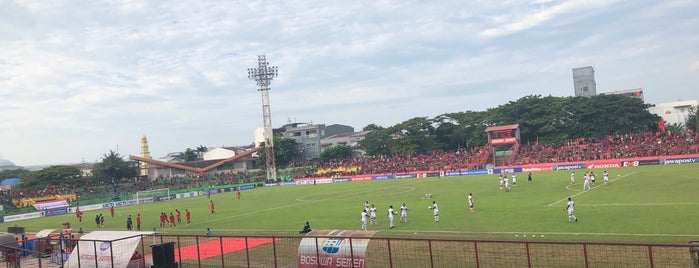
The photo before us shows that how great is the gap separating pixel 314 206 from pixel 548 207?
71.2 ft

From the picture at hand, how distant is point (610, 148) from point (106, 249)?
233ft

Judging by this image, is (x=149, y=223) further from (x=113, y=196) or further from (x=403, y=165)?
(x=403, y=165)

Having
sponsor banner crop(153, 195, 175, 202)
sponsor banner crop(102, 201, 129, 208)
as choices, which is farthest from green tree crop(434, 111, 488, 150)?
sponsor banner crop(102, 201, 129, 208)

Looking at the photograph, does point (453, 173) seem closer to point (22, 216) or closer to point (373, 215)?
point (373, 215)

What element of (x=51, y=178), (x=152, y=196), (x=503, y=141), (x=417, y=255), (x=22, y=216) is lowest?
(x=417, y=255)

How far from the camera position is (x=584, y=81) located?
13538 cm

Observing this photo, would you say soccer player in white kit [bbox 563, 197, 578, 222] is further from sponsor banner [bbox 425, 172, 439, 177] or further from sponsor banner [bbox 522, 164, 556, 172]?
sponsor banner [bbox 425, 172, 439, 177]

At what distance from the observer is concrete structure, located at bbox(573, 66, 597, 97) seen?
135m

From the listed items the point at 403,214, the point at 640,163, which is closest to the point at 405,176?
the point at 640,163

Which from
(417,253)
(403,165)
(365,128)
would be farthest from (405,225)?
(365,128)

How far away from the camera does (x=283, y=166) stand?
122250 mm

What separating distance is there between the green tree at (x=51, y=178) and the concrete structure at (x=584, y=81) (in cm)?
12333

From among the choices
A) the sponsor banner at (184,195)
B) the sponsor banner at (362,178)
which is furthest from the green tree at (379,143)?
the sponsor banner at (184,195)

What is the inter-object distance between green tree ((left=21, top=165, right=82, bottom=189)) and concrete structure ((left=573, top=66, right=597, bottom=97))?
405 feet
